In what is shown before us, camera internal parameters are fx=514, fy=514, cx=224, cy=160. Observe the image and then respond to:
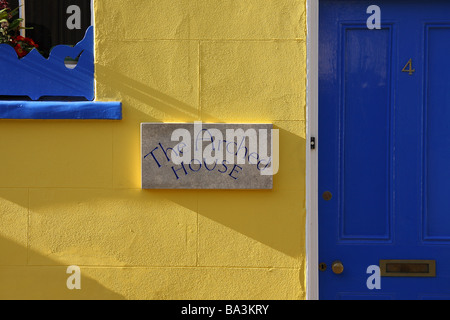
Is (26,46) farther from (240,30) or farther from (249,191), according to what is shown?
(249,191)

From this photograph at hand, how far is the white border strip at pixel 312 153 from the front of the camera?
3328 millimetres

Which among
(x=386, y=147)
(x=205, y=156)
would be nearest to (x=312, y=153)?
(x=386, y=147)

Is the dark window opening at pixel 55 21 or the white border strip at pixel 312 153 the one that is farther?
the dark window opening at pixel 55 21

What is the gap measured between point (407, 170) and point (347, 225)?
541 millimetres

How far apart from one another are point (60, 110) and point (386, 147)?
2168 millimetres

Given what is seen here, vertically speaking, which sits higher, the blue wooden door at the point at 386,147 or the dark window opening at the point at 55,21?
the dark window opening at the point at 55,21

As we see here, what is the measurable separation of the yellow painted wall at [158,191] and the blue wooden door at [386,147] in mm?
258

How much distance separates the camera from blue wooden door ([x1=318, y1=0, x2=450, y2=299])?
3414mm

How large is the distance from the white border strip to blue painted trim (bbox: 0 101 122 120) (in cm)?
124

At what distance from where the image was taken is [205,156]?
131 inches

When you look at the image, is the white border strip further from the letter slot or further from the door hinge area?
the letter slot

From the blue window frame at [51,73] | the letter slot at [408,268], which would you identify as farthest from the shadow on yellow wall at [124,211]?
the letter slot at [408,268]

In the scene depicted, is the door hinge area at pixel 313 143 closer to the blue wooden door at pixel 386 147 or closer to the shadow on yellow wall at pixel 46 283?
the blue wooden door at pixel 386 147
